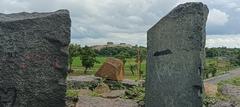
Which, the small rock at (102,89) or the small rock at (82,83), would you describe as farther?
the small rock at (82,83)

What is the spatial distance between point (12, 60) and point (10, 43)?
0.87 feet

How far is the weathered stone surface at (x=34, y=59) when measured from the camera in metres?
8.66

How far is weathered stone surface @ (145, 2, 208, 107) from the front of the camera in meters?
10.3

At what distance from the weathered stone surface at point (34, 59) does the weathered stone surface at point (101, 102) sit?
2.84 meters

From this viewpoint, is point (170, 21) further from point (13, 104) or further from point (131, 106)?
point (13, 104)

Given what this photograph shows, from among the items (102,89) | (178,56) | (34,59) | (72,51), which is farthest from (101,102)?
(72,51)

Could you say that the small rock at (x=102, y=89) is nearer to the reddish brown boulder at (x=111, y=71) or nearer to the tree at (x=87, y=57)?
the reddish brown boulder at (x=111, y=71)

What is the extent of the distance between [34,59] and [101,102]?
12.6 feet

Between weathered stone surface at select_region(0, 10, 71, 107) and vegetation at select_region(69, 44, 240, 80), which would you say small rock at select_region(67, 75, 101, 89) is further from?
vegetation at select_region(69, 44, 240, 80)

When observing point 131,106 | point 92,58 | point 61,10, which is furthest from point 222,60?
point 61,10

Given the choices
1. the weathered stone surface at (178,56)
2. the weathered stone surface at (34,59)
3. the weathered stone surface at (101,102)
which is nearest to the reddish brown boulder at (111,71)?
the weathered stone surface at (101,102)

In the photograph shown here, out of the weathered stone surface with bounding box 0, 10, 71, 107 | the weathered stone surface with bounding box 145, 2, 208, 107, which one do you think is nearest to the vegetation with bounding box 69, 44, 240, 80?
the weathered stone surface with bounding box 145, 2, 208, 107

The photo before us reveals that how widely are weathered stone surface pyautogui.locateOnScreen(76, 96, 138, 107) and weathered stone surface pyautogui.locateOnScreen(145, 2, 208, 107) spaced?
129 centimetres

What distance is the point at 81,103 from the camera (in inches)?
472
